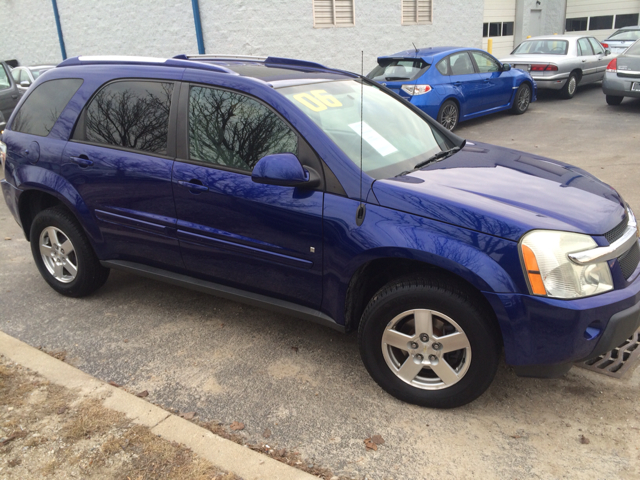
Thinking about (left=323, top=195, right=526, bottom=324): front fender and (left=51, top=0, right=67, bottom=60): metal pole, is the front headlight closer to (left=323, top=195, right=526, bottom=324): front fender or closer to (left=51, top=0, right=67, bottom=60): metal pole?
(left=323, top=195, right=526, bottom=324): front fender

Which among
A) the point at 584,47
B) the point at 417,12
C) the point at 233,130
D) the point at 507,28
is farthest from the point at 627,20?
the point at 233,130

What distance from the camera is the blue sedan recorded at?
9.90m

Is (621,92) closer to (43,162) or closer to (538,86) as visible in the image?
(538,86)

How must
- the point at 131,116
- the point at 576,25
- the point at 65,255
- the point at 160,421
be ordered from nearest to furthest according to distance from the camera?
the point at 160,421, the point at 131,116, the point at 65,255, the point at 576,25

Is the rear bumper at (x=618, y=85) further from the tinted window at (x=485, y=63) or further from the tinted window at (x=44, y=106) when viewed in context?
the tinted window at (x=44, y=106)

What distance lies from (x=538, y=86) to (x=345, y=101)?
37.6 feet

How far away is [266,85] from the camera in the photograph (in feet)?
11.2

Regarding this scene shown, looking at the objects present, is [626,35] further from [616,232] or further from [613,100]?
[616,232]

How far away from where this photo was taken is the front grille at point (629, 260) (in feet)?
9.42

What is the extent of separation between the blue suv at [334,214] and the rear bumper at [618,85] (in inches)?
364

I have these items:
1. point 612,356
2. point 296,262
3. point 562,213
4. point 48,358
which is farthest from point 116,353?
point 612,356

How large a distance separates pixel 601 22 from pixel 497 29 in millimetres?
8354

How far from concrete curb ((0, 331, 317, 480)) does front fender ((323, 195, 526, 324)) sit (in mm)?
948

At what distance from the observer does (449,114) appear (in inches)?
412
